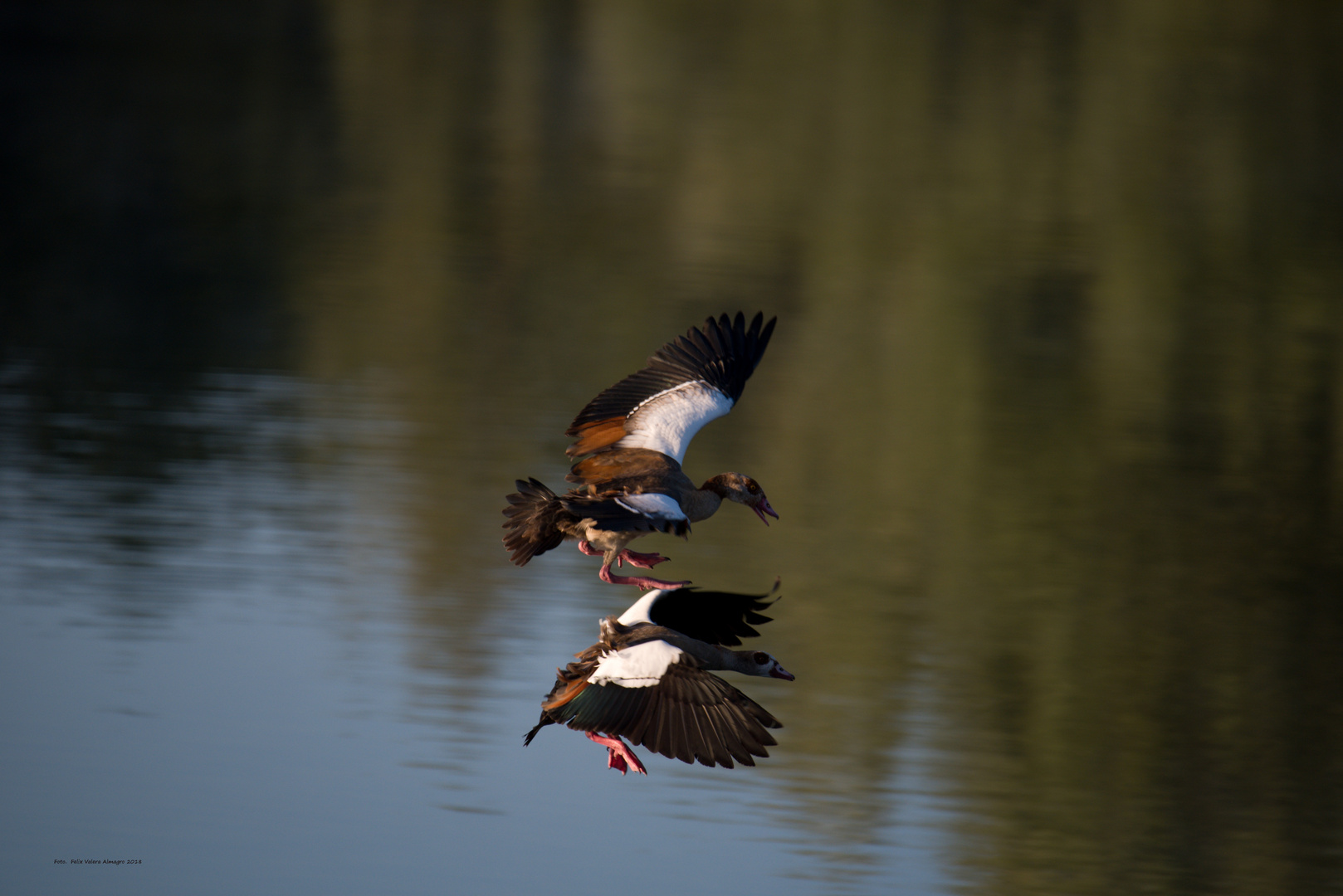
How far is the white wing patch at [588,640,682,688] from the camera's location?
581 cm

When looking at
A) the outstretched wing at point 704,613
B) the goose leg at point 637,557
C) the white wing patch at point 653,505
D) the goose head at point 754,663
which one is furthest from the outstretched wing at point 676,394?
the goose head at point 754,663

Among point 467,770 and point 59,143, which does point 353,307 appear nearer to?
point 467,770

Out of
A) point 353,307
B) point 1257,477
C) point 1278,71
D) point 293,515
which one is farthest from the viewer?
point 1278,71

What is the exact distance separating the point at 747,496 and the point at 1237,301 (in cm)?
1206

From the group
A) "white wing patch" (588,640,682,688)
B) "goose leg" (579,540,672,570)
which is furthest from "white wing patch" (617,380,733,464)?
"white wing patch" (588,640,682,688)

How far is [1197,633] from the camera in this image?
8391 mm

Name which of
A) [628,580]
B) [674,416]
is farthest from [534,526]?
[674,416]

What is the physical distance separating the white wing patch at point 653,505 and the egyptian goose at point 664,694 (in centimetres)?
48

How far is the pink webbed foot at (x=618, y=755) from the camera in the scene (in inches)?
234

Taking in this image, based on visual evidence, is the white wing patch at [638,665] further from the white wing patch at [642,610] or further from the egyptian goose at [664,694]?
the white wing patch at [642,610]

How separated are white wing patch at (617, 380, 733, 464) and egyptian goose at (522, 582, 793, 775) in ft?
2.42

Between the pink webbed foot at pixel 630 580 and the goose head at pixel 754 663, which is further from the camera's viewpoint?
the pink webbed foot at pixel 630 580

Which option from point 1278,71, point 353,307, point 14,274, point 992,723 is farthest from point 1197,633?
point 1278,71

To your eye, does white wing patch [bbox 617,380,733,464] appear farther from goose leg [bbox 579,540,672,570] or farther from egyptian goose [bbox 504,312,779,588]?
goose leg [bbox 579,540,672,570]
